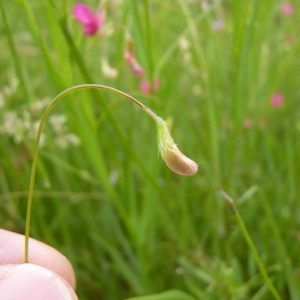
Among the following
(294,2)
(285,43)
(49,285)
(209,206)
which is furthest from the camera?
(294,2)

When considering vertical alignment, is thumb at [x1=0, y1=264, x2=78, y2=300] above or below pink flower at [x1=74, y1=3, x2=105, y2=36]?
below

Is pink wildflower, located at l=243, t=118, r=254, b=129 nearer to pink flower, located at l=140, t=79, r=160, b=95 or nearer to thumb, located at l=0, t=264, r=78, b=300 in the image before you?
pink flower, located at l=140, t=79, r=160, b=95

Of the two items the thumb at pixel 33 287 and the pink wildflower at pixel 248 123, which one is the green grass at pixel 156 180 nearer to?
the pink wildflower at pixel 248 123

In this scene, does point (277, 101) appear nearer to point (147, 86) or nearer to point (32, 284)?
point (147, 86)

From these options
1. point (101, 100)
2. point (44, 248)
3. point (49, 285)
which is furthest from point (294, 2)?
point (49, 285)

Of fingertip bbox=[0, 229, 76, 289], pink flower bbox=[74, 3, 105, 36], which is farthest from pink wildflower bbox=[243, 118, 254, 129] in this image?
fingertip bbox=[0, 229, 76, 289]

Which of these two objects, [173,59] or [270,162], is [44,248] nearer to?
[270,162]

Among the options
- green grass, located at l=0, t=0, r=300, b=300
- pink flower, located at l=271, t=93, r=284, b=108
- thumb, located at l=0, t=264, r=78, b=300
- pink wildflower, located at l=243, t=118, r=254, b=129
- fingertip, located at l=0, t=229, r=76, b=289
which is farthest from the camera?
pink flower, located at l=271, t=93, r=284, b=108

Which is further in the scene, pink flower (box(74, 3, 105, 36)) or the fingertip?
pink flower (box(74, 3, 105, 36))
